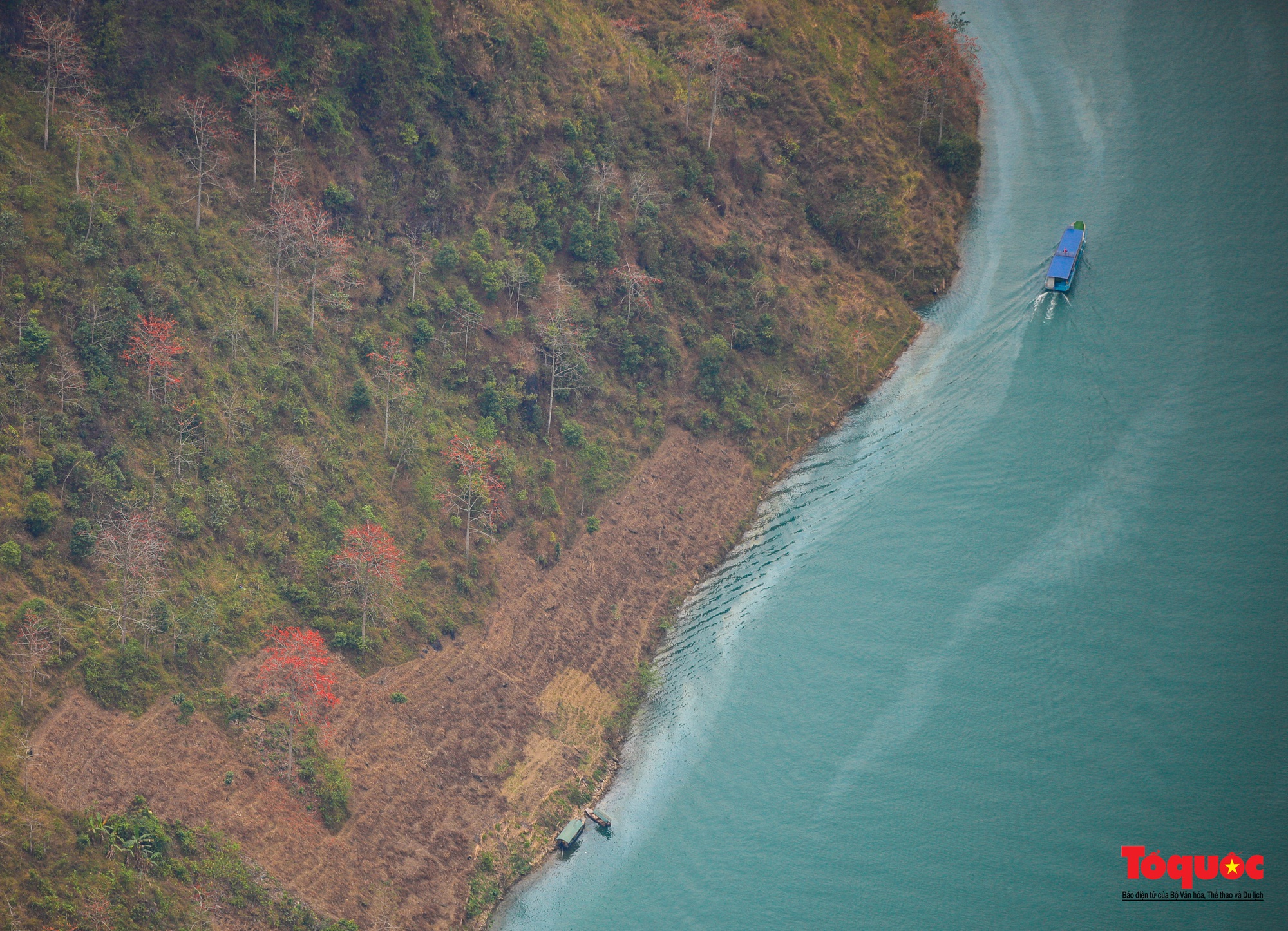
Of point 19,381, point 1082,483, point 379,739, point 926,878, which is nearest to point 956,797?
point 926,878

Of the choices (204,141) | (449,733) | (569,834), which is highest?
(204,141)

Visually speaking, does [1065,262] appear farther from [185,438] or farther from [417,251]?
[185,438]

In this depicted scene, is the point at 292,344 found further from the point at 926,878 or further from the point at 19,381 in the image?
the point at 926,878

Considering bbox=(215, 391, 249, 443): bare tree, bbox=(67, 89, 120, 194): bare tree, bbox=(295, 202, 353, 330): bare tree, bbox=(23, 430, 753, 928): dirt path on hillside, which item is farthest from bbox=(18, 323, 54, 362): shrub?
bbox=(23, 430, 753, 928): dirt path on hillside

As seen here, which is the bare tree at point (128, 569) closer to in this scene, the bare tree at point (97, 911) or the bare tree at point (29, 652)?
the bare tree at point (29, 652)

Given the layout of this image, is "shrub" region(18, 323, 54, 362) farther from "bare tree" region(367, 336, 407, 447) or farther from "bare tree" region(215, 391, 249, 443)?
"bare tree" region(367, 336, 407, 447)

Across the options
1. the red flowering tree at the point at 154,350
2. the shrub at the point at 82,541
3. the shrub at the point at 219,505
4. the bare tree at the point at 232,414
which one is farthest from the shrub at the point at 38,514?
the bare tree at the point at 232,414

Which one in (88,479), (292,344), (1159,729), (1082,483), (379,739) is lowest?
(1159,729)

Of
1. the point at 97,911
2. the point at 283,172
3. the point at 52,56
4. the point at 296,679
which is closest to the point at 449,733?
the point at 296,679
